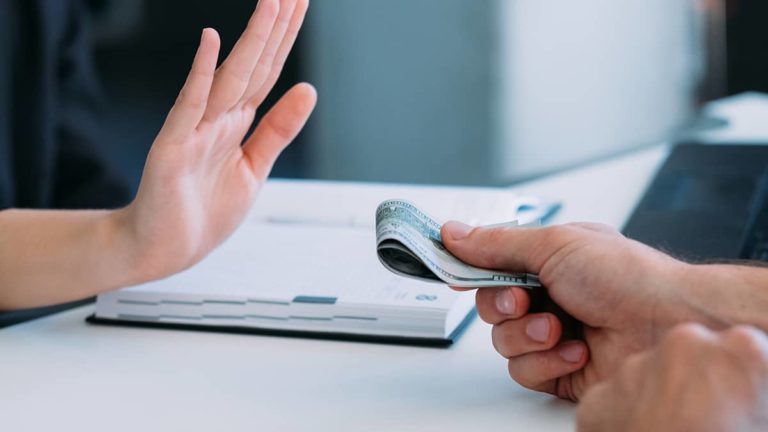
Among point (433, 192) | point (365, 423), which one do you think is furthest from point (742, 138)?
point (365, 423)

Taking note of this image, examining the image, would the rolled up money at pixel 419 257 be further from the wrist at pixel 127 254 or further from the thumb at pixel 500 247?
the wrist at pixel 127 254

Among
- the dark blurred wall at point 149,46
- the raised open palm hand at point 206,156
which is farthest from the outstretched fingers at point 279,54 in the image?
the dark blurred wall at point 149,46

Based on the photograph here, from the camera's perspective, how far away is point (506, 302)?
69 cm

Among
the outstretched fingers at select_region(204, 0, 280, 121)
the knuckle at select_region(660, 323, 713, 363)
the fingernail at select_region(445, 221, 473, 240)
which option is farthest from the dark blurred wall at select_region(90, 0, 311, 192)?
the knuckle at select_region(660, 323, 713, 363)

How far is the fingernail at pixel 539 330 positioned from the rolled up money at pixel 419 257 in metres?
0.02

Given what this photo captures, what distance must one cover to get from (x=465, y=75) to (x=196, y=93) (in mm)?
1519

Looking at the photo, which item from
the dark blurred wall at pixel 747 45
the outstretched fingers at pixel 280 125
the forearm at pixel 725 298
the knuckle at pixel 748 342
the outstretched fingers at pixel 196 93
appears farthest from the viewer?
the dark blurred wall at pixel 747 45

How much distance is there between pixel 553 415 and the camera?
2.20 feet

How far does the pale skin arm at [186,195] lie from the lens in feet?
2.68

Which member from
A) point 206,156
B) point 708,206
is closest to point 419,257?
point 206,156

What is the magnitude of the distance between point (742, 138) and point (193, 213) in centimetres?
119

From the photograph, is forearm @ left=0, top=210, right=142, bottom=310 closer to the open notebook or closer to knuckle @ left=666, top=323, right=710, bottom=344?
the open notebook

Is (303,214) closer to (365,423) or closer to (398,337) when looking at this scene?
(398,337)

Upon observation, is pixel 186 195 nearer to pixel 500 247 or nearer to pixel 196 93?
pixel 196 93
